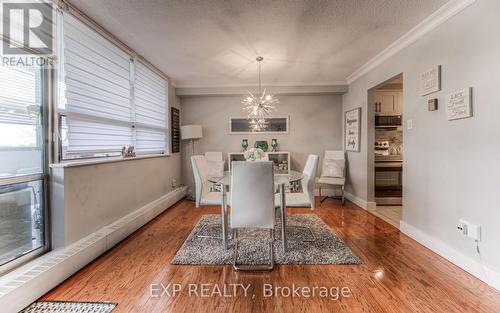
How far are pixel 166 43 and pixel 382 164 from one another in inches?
162

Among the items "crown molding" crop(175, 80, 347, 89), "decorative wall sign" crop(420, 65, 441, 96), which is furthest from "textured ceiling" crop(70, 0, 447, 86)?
"crown molding" crop(175, 80, 347, 89)

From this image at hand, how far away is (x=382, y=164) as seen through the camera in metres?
4.39

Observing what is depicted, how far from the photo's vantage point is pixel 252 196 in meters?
2.11

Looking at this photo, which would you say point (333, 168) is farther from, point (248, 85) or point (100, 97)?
point (100, 97)

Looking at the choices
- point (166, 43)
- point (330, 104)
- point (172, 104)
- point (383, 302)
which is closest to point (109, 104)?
point (166, 43)

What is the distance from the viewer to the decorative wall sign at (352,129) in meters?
4.30

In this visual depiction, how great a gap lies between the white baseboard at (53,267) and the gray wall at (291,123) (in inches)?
105

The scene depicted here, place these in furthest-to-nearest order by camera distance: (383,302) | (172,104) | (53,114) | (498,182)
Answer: (172,104), (53,114), (498,182), (383,302)

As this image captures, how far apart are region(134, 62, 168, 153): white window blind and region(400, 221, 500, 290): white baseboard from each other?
383cm

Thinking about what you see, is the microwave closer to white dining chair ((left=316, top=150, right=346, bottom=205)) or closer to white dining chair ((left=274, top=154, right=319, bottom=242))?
white dining chair ((left=316, top=150, right=346, bottom=205))

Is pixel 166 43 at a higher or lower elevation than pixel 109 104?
higher

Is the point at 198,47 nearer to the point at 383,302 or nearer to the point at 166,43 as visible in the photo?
the point at 166,43

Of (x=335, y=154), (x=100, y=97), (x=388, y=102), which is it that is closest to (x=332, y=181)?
(x=335, y=154)

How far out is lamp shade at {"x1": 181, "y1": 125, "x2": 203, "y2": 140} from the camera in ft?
15.9
